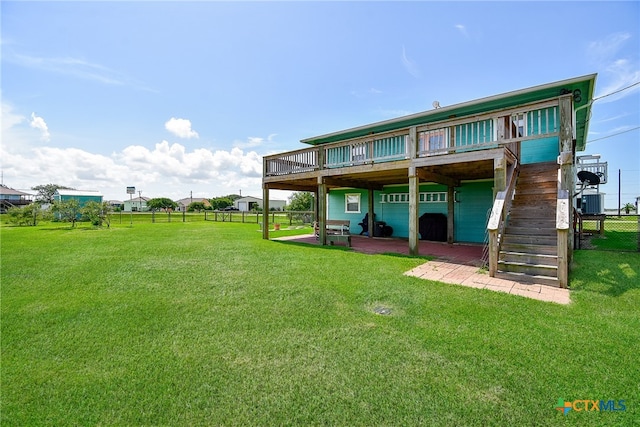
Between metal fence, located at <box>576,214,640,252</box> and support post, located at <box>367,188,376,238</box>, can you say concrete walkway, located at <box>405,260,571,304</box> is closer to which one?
metal fence, located at <box>576,214,640,252</box>

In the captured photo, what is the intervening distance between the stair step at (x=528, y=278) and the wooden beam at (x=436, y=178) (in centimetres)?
329

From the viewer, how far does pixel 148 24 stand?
7.93m

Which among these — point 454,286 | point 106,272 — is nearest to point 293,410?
point 454,286

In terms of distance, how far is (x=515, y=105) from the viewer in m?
9.02

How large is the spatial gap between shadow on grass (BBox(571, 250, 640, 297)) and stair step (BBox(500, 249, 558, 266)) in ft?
1.49

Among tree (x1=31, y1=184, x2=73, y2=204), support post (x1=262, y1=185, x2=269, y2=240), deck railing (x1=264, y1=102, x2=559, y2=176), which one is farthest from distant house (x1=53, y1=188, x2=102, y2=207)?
deck railing (x1=264, y1=102, x2=559, y2=176)

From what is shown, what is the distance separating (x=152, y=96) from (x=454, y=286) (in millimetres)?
12783

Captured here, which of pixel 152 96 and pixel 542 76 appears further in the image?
pixel 152 96

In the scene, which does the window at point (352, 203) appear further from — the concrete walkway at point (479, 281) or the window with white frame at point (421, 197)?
the concrete walkway at point (479, 281)

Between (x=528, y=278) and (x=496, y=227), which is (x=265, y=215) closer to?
(x=496, y=227)

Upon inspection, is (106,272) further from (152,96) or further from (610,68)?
(610,68)

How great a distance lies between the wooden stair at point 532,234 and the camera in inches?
200

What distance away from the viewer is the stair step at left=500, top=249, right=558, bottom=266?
5.10 metres

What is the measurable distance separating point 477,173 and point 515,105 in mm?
2405
